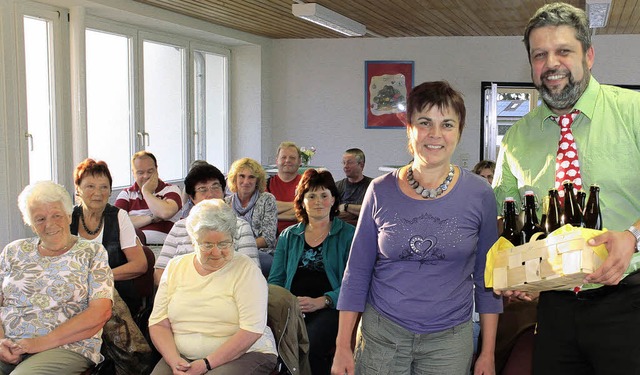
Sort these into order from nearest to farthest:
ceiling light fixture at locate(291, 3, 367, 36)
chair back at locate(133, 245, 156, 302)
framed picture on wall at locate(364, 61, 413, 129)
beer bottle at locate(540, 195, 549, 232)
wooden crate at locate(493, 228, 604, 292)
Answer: wooden crate at locate(493, 228, 604, 292) < beer bottle at locate(540, 195, 549, 232) < chair back at locate(133, 245, 156, 302) < ceiling light fixture at locate(291, 3, 367, 36) < framed picture on wall at locate(364, 61, 413, 129)

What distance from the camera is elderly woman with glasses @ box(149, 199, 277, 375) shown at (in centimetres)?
288

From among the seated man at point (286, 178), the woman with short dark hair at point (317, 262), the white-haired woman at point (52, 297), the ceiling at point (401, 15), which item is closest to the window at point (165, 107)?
the ceiling at point (401, 15)

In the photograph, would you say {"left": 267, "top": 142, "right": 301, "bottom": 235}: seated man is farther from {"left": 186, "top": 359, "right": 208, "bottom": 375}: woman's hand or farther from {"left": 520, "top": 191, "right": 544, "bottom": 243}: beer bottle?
{"left": 520, "top": 191, "right": 544, "bottom": 243}: beer bottle

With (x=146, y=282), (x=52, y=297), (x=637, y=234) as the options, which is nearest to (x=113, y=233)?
(x=146, y=282)

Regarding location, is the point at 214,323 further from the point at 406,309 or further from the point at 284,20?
the point at 284,20

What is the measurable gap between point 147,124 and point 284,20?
6.70ft

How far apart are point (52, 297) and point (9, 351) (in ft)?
0.88

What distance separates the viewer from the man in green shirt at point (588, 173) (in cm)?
183

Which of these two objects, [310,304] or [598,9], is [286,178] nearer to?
[310,304]

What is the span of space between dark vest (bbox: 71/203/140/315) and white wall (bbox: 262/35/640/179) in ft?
22.4

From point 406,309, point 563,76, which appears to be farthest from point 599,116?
point 406,309

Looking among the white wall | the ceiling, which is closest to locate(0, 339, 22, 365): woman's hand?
the ceiling

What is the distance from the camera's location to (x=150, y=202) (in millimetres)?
5434

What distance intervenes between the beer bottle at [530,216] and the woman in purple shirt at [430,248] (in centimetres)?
9
